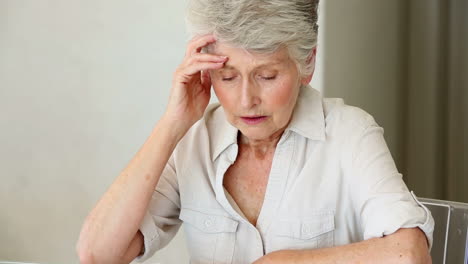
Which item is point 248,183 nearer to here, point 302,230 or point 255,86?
point 302,230

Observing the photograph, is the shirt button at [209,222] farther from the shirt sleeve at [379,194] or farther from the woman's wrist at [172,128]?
the shirt sleeve at [379,194]

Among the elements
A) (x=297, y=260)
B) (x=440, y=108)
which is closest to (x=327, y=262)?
(x=297, y=260)

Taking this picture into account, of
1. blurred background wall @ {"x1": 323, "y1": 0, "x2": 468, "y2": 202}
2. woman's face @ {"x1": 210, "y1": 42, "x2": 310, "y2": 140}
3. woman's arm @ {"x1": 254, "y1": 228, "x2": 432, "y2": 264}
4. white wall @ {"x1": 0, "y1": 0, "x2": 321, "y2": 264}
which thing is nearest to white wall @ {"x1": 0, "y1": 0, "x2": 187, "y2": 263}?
white wall @ {"x1": 0, "y1": 0, "x2": 321, "y2": 264}

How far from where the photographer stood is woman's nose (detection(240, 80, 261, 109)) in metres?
1.63

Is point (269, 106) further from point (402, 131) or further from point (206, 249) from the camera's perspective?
point (402, 131)

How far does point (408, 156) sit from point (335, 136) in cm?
212

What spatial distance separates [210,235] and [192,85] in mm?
383

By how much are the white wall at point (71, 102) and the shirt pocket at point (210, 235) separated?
1.20 meters

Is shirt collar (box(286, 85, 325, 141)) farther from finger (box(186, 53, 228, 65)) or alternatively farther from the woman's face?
finger (box(186, 53, 228, 65))

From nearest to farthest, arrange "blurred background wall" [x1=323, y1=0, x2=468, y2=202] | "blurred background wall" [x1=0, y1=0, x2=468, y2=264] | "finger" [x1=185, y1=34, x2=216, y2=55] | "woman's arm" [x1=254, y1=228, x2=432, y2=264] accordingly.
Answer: "woman's arm" [x1=254, y1=228, x2=432, y2=264], "finger" [x1=185, y1=34, x2=216, y2=55], "blurred background wall" [x1=0, y1=0, x2=468, y2=264], "blurred background wall" [x1=323, y1=0, x2=468, y2=202]

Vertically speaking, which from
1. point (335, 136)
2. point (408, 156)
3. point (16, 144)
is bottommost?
point (408, 156)

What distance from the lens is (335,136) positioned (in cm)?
180

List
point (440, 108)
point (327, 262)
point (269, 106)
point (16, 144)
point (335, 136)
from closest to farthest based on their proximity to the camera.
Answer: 1. point (327, 262)
2. point (269, 106)
3. point (335, 136)
4. point (16, 144)
5. point (440, 108)

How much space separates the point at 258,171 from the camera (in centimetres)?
185
